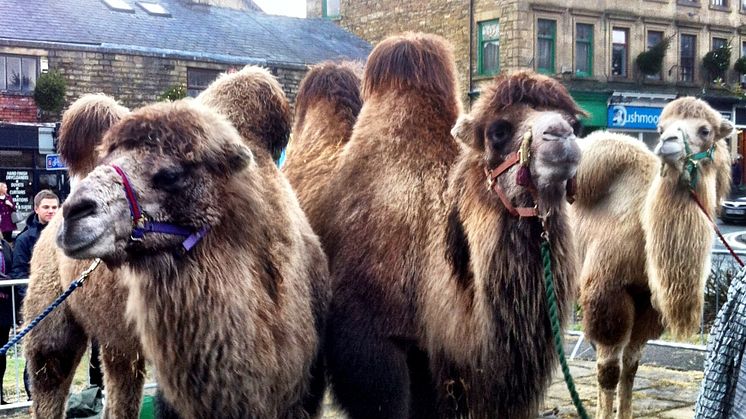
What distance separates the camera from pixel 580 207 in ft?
24.3

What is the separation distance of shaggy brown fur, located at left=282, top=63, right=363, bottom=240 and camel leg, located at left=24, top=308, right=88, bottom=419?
157 cm

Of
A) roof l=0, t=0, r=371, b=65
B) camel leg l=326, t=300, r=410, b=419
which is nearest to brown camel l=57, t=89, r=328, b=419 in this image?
camel leg l=326, t=300, r=410, b=419

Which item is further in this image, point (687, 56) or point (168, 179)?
point (687, 56)

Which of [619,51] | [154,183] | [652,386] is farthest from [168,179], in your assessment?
[619,51]

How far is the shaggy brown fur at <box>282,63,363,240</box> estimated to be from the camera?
5.11 m

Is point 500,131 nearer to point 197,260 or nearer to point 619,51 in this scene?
point 197,260

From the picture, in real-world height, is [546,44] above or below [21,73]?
above

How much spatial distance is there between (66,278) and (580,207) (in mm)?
4059

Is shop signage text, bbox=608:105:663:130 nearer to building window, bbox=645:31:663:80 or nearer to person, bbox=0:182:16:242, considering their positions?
building window, bbox=645:31:663:80

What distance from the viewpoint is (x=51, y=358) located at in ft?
17.8

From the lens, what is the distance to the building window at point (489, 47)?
3278cm

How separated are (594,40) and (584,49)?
47 cm

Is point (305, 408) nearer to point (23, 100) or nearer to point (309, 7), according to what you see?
point (23, 100)

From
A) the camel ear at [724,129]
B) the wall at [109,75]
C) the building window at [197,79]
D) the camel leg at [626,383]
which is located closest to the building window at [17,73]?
the wall at [109,75]
